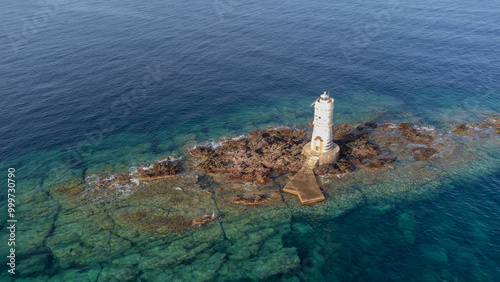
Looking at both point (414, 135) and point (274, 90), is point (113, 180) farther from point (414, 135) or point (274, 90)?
point (414, 135)

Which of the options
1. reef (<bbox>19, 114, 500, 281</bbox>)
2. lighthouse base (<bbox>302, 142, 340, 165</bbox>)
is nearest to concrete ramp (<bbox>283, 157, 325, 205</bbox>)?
reef (<bbox>19, 114, 500, 281</bbox>)

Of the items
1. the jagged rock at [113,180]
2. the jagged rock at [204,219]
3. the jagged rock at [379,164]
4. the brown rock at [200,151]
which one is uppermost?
the brown rock at [200,151]

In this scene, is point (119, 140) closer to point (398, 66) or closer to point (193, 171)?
Result: point (193, 171)

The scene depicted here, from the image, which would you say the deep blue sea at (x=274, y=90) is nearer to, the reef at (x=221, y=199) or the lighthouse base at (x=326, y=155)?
the reef at (x=221, y=199)

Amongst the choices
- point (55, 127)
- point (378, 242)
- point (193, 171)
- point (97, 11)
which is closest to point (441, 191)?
point (378, 242)

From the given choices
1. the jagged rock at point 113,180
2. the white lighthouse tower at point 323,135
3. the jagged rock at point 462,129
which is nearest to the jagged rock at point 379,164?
the white lighthouse tower at point 323,135

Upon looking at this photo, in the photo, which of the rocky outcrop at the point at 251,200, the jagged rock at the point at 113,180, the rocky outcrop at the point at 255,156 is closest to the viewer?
the rocky outcrop at the point at 251,200
